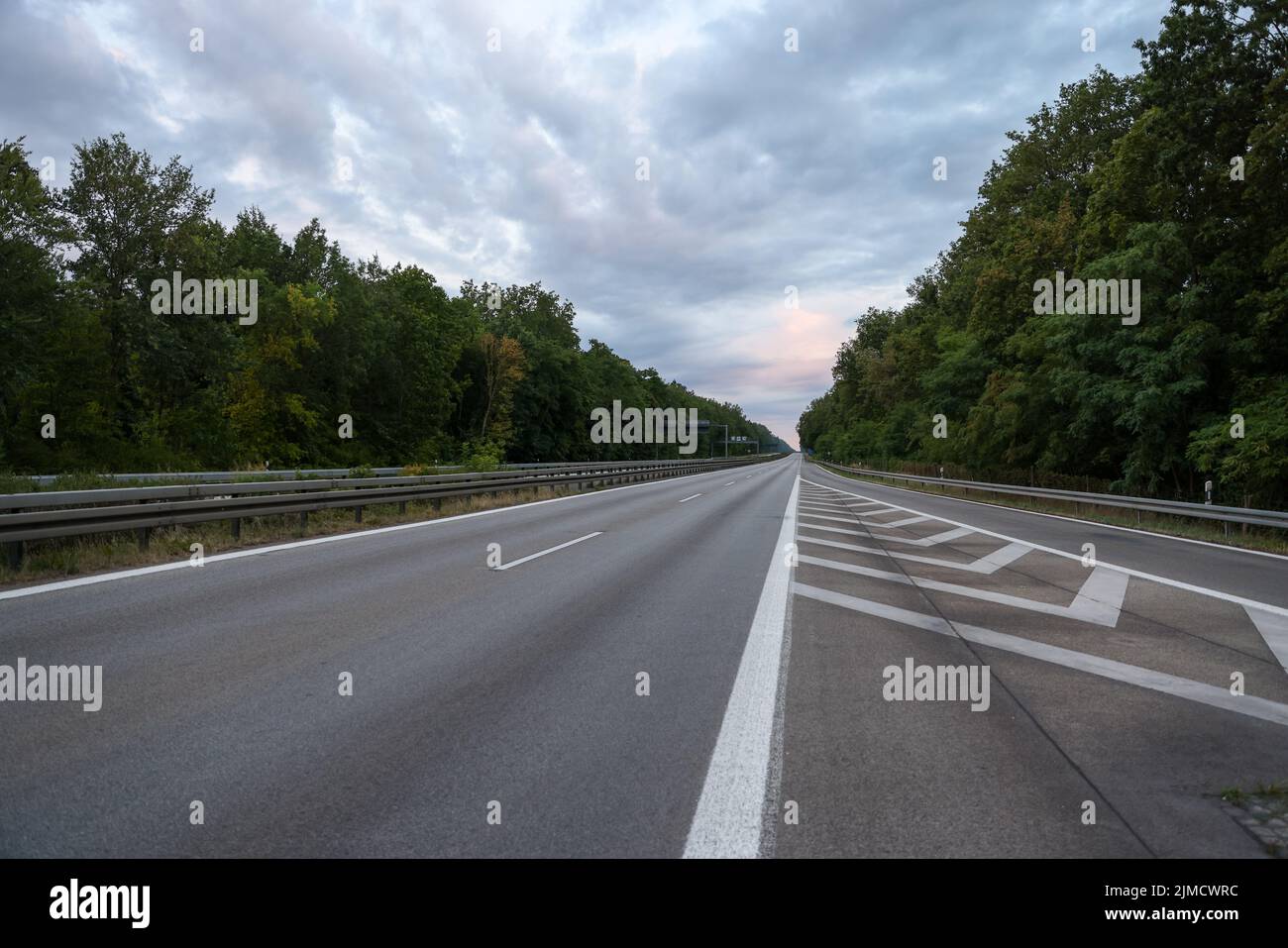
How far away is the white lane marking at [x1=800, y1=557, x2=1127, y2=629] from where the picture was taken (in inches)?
295

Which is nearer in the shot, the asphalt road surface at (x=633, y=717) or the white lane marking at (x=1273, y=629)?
the asphalt road surface at (x=633, y=717)

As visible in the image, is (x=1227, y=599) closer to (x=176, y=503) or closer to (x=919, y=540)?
(x=919, y=540)

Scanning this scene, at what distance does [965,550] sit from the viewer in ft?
41.6

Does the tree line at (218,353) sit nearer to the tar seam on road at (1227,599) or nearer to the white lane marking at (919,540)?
the white lane marking at (919,540)

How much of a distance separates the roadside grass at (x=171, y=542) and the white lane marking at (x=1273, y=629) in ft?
38.8

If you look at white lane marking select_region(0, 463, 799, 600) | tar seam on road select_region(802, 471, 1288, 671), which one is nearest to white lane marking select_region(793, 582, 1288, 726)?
tar seam on road select_region(802, 471, 1288, 671)

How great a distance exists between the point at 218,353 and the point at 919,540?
111ft

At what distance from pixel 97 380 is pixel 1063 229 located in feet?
145

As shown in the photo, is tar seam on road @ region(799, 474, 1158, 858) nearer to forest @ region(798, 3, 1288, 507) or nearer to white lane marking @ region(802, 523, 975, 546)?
white lane marking @ region(802, 523, 975, 546)

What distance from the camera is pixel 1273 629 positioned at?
6777 millimetres

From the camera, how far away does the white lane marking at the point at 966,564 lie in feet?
35.1

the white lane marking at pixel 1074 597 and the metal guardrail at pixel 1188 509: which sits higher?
the metal guardrail at pixel 1188 509

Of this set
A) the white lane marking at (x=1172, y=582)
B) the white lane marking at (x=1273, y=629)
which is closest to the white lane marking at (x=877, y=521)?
the white lane marking at (x=1172, y=582)

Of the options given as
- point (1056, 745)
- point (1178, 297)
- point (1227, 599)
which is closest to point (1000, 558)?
point (1227, 599)
